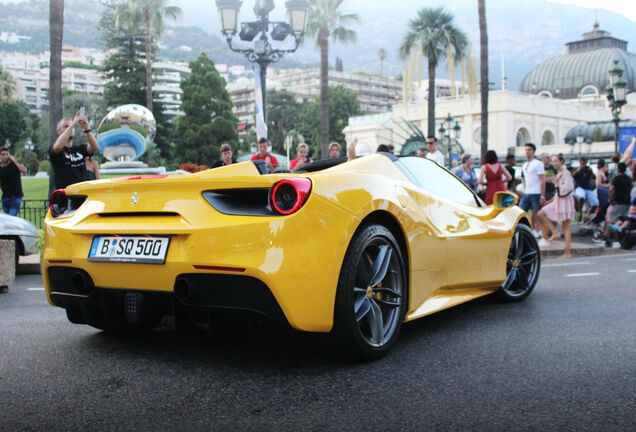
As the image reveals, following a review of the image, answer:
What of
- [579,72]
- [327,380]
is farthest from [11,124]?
[579,72]

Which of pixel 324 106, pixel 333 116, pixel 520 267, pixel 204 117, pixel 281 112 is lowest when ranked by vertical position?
pixel 520 267

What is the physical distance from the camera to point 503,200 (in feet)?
17.7

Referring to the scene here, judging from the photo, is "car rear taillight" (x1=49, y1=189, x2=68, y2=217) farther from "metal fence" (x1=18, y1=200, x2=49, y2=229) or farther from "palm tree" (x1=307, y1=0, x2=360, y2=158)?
"palm tree" (x1=307, y1=0, x2=360, y2=158)

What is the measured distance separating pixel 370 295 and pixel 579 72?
369 ft

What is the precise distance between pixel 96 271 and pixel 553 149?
2834 inches

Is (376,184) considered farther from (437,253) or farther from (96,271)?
(96,271)

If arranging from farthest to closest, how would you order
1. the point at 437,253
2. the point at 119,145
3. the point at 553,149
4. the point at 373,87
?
1. the point at 373,87
2. the point at 553,149
3. the point at 119,145
4. the point at 437,253

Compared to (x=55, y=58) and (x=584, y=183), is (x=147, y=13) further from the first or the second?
(x=584, y=183)

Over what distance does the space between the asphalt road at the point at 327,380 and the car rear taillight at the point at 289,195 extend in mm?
729

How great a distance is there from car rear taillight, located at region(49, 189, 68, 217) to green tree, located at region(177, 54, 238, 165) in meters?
50.7

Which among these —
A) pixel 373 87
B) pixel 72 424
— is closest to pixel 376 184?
pixel 72 424

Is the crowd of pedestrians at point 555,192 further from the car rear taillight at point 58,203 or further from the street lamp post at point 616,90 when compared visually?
the car rear taillight at point 58,203

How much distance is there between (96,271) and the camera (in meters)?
3.35

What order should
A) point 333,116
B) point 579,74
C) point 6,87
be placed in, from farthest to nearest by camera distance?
point 579,74 → point 333,116 → point 6,87
